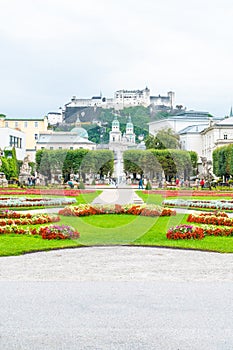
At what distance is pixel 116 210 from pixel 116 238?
5.60 metres

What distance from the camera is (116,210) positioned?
1795 centimetres

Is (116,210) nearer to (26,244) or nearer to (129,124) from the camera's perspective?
(129,124)

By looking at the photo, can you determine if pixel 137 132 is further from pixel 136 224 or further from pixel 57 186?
pixel 57 186

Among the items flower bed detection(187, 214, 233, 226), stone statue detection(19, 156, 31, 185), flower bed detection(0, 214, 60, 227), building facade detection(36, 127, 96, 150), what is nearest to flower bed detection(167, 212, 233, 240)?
flower bed detection(187, 214, 233, 226)

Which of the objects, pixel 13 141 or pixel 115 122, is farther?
pixel 13 141

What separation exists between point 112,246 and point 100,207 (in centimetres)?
650

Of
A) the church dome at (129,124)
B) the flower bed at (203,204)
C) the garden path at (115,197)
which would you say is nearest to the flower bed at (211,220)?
the church dome at (129,124)

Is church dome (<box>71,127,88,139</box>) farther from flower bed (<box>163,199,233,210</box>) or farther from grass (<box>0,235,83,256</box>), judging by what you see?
flower bed (<box>163,199,233,210</box>)

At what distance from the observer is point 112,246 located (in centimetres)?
1147

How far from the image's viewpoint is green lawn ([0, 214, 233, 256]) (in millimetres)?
10969

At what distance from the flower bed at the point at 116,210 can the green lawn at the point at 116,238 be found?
0.64 meters

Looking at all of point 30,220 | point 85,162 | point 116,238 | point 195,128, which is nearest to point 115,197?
point 85,162

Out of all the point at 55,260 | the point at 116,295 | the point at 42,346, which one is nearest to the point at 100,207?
the point at 55,260

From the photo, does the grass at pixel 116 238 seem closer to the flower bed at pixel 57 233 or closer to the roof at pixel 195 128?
the flower bed at pixel 57 233
